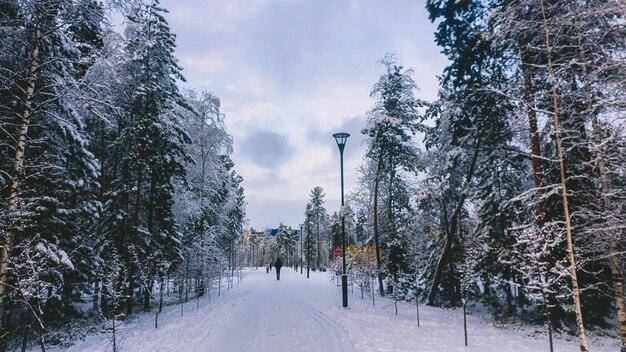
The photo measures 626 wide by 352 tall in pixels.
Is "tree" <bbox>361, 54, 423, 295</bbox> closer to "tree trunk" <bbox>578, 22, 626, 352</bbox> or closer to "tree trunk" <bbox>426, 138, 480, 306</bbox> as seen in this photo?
"tree trunk" <bbox>426, 138, 480, 306</bbox>

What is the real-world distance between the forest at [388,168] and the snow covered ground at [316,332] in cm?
111

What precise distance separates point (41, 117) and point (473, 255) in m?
12.8

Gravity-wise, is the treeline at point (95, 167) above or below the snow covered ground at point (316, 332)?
above

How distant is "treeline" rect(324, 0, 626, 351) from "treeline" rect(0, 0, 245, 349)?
32.6 ft

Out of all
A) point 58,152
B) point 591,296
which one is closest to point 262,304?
point 58,152

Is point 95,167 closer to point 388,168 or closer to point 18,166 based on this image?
point 18,166

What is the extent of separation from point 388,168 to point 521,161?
31.8 feet

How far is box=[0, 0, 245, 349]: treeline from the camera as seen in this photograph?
23.3 feet

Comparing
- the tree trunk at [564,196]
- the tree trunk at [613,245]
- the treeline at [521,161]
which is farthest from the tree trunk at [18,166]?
the tree trunk at [613,245]

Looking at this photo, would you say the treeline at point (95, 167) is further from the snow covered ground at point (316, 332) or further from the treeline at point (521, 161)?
the treeline at point (521, 161)

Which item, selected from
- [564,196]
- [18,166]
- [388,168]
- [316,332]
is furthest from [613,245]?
[388,168]

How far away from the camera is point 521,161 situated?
1297 cm

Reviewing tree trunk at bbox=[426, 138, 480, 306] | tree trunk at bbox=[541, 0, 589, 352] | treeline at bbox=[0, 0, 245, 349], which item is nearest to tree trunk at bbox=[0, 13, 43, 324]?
treeline at bbox=[0, 0, 245, 349]

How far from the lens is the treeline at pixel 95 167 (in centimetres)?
709
